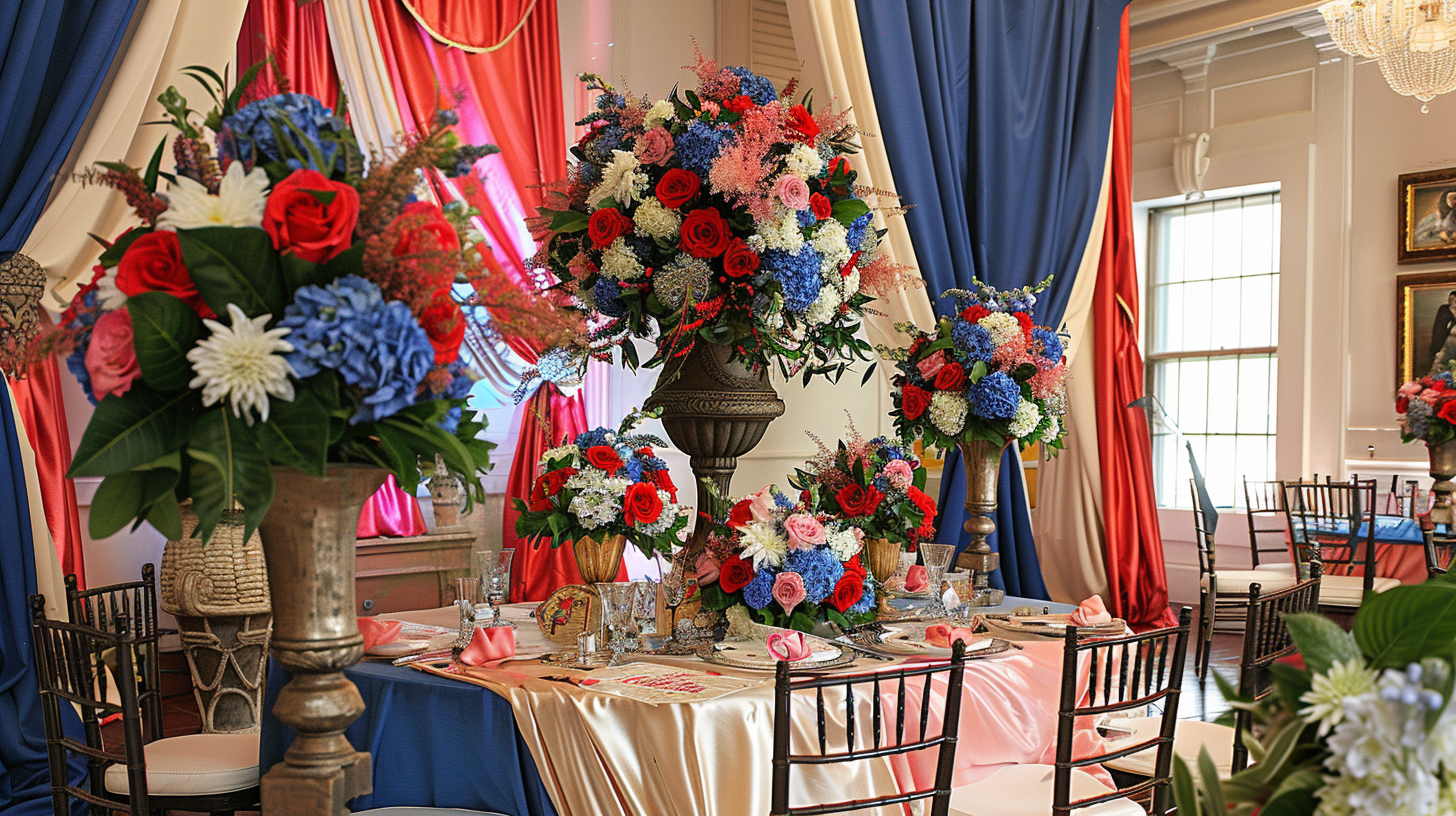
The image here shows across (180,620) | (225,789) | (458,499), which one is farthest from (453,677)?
(458,499)

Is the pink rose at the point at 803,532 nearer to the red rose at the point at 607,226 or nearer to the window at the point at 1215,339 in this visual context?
the red rose at the point at 607,226

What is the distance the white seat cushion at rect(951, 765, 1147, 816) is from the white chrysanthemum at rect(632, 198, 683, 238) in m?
1.36

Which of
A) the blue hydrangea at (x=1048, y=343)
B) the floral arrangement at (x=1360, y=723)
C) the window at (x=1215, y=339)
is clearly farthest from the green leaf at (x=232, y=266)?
the window at (x=1215, y=339)

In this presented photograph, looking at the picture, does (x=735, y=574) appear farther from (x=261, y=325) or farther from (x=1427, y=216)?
(x=1427, y=216)

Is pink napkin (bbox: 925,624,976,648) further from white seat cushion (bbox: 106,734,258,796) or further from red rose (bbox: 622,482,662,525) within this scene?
white seat cushion (bbox: 106,734,258,796)

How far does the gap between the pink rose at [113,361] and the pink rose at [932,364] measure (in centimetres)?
240

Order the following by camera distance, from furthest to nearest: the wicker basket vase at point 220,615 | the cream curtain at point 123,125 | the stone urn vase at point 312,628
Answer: the wicker basket vase at point 220,615, the cream curtain at point 123,125, the stone urn vase at point 312,628

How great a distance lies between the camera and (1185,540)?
793cm

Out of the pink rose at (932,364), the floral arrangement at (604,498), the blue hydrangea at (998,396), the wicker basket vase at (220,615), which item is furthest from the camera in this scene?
the wicker basket vase at (220,615)

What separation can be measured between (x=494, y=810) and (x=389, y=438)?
1149 mm

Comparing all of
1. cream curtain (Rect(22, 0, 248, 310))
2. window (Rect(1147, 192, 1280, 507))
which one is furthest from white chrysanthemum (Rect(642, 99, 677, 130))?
window (Rect(1147, 192, 1280, 507))

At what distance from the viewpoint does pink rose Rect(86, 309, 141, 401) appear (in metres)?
1.20

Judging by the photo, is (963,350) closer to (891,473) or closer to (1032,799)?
(891,473)

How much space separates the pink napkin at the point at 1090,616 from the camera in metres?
2.83
